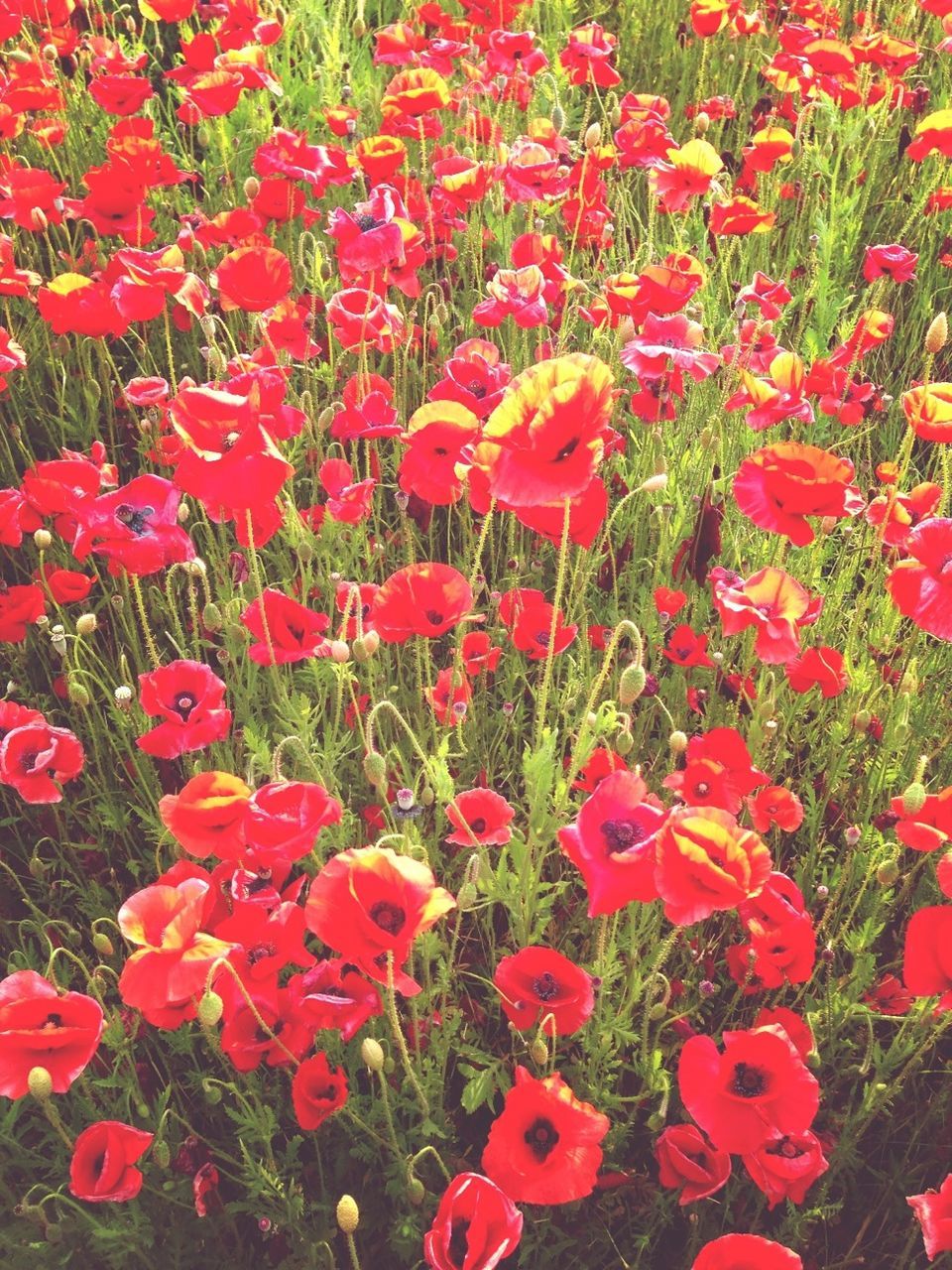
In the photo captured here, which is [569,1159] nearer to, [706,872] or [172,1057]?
[706,872]

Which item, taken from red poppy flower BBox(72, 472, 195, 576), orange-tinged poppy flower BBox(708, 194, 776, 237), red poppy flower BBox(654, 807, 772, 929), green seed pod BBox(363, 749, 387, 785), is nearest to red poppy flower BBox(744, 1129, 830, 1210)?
red poppy flower BBox(654, 807, 772, 929)

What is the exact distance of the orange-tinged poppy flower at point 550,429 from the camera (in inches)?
56.6

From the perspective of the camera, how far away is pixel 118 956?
2.08m

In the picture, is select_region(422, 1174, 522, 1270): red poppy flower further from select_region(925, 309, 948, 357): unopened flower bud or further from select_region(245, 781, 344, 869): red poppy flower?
select_region(925, 309, 948, 357): unopened flower bud

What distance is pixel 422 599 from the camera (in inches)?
72.0

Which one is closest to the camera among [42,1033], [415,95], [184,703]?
[42,1033]

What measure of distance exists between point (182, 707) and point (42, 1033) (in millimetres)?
613

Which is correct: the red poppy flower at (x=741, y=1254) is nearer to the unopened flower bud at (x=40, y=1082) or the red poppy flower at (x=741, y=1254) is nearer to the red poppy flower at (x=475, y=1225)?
the red poppy flower at (x=475, y=1225)

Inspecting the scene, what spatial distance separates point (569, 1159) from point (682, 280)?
173 centimetres

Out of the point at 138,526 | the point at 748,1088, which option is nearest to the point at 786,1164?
the point at 748,1088

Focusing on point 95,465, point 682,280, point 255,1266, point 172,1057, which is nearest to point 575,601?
point 682,280

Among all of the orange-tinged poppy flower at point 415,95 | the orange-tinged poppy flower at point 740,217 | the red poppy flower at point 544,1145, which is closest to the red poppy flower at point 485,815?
the red poppy flower at point 544,1145

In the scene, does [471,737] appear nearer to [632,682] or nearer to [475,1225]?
[632,682]

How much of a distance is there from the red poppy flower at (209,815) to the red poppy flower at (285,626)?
1.39ft
